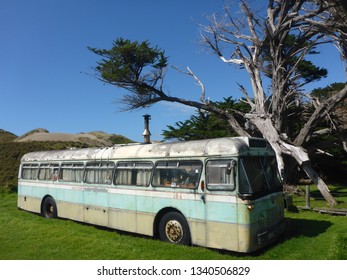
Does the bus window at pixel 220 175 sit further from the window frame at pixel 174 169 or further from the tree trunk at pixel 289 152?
the tree trunk at pixel 289 152

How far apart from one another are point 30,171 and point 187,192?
31.2 feet

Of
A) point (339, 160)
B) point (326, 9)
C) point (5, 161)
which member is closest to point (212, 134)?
point (339, 160)

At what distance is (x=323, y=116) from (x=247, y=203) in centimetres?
1438

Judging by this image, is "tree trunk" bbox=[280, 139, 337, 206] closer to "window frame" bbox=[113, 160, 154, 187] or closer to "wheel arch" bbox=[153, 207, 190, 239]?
"wheel arch" bbox=[153, 207, 190, 239]

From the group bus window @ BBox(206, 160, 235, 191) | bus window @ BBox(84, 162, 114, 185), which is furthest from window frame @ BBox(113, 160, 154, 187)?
bus window @ BBox(206, 160, 235, 191)

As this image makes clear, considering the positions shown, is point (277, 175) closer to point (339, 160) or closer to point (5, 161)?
point (339, 160)

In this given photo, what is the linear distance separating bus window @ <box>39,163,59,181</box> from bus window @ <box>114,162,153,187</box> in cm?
399

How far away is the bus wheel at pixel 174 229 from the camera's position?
8789mm

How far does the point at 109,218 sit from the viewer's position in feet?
35.8

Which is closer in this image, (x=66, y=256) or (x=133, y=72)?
(x=66, y=256)

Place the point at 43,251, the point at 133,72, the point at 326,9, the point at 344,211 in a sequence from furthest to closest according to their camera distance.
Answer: the point at 133,72, the point at 326,9, the point at 344,211, the point at 43,251

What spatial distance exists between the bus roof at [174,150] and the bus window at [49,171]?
68 centimetres

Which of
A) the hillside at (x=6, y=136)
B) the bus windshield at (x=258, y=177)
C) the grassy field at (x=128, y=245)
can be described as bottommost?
the grassy field at (x=128, y=245)

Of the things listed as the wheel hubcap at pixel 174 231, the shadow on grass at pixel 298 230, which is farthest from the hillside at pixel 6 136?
the shadow on grass at pixel 298 230
